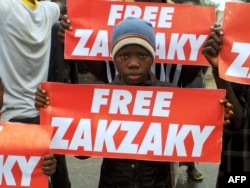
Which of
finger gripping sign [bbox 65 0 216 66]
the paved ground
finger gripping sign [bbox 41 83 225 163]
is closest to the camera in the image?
finger gripping sign [bbox 41 83 225 163]

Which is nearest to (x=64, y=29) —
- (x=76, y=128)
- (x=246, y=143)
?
(x=76, y=128)

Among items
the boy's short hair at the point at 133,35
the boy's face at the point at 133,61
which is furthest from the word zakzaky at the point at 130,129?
the boy's short hair at the point at 133,35

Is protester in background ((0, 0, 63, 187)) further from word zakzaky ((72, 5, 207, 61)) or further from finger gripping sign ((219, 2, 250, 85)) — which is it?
finger gripping sign ((219, 2, 250, 85))

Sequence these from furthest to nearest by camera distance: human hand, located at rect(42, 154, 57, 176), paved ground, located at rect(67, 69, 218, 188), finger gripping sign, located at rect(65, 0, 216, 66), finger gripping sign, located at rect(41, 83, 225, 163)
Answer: paved ground, located at rect(67, 69, 218, 188), finger gripping sign, located at rect(65, 0, 216, 66), finger gripping sign, located at rect(41, 83, 225, 163), human hand, located at rect(42, 154, 57, 176)

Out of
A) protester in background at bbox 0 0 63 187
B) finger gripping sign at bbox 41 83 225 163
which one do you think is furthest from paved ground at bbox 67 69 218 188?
finger gripping sign at bbox 41 83 225 163

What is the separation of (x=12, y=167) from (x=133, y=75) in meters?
0.72

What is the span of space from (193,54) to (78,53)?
0.65 m

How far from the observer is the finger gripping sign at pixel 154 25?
280 cm

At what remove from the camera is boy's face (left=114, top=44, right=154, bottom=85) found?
2.37 m

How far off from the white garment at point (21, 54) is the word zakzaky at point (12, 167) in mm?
501

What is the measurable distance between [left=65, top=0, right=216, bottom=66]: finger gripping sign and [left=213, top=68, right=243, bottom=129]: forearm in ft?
1.29

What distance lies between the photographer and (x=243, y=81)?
245cm

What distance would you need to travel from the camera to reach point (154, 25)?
2.83 metres

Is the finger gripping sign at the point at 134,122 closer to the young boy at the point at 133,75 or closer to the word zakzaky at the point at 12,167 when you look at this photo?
the young boy at the point at 133,75
